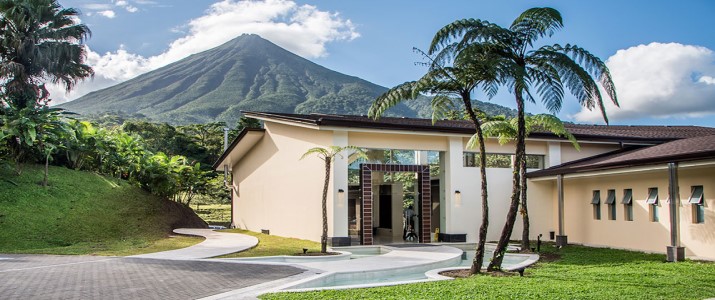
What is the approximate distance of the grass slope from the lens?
16969 mm

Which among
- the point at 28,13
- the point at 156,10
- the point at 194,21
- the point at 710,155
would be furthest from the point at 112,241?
the point at 194,21

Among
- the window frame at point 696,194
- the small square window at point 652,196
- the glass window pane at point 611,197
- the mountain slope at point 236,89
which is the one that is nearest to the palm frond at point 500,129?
the glass window pane at point 611,197

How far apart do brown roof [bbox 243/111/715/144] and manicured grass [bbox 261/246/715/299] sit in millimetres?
6736

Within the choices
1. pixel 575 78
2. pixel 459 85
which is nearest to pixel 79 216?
pixel 459 85

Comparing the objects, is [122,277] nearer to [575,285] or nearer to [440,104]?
[440,104]

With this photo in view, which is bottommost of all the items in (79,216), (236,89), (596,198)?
(79,216)

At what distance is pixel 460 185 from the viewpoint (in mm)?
18688

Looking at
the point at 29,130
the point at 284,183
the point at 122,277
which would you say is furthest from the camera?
the point at 29,130

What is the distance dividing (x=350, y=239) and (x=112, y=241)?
7.62 meters

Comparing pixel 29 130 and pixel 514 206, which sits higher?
pixel 29 130

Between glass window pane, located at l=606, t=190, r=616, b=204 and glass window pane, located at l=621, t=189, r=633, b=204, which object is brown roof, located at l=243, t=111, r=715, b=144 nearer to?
glass window pane, located at l=606, t=190, r=616, b=204

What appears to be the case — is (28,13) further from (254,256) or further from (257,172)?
(254,256)

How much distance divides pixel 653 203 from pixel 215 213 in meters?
29.1

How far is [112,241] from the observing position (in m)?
18.5
